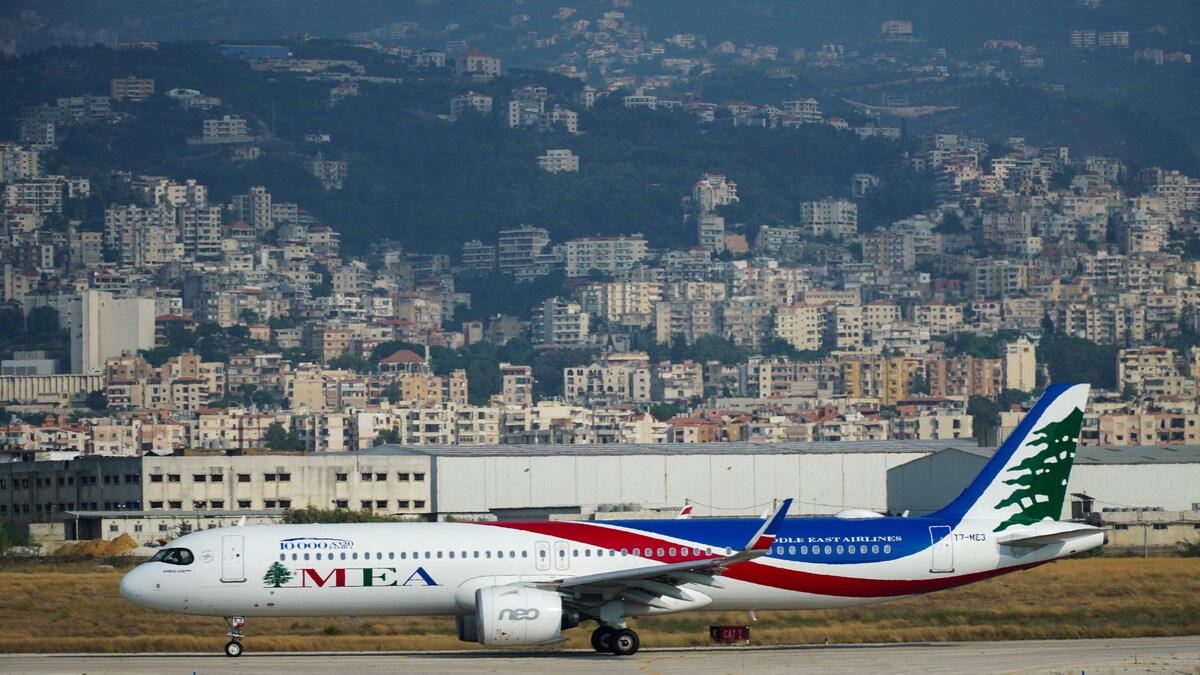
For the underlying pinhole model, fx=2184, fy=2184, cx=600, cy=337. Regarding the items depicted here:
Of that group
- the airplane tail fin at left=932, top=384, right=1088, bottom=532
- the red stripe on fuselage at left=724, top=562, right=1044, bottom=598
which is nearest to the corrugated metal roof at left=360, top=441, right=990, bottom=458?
the airplane tail fin at left=932, top=384, right=1088, bottom=532

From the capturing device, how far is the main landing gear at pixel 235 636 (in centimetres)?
4303

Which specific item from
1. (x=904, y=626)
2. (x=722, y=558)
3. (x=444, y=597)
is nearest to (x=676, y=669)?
(x=722, y=558)

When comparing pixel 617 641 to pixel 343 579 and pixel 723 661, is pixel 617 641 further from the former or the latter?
pixel 343 579

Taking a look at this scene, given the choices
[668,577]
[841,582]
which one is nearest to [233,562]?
[668,577]

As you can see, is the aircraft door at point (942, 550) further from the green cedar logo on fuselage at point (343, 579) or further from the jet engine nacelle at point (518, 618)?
the green cedar logo on fuselage at point (343, 579)

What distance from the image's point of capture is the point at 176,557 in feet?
142

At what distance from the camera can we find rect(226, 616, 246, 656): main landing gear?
43031 millimetres

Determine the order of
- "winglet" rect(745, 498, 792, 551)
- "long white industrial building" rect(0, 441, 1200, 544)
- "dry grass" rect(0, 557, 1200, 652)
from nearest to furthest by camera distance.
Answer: "winglet" rect(745, 498, 792, 551)
"dry grass" rect(0, 557, 1200, 652)
"long white industrial building" rect(0, 441, 1200, 544)

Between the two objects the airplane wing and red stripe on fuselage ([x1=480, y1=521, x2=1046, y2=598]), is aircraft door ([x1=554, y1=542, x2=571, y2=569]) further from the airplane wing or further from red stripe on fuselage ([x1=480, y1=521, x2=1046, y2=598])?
the airplane wing

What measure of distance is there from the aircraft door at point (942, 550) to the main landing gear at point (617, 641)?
634cm

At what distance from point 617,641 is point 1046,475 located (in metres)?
9.72

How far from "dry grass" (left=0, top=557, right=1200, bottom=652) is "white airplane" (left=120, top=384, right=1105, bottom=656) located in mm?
2240

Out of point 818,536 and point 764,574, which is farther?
point 818,536

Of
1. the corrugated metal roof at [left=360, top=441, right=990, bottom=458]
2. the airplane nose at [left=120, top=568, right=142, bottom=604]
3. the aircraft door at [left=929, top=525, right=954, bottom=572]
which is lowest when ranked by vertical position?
the corrugated metal roof at [left=360, top=441, right=990, bottom=458]
